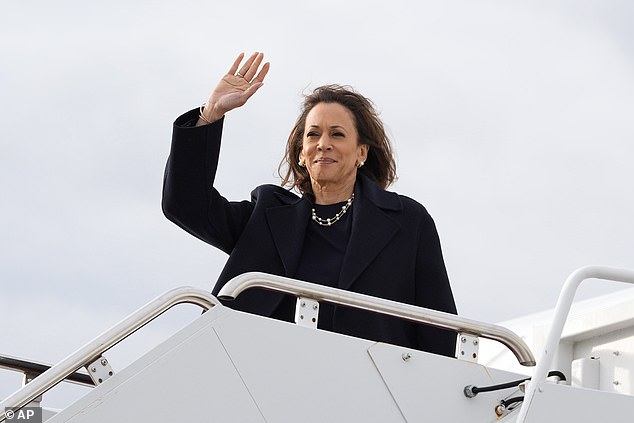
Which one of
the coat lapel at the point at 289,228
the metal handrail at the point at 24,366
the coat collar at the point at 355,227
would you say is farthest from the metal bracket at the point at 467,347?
the metal handrail at the point at 24,366

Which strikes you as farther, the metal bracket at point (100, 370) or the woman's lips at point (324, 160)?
the woman's lips at point (324, 160)

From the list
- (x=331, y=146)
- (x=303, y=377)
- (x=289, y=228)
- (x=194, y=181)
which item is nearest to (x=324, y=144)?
(x=331, y=146)

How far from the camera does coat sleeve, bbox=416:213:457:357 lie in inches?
210

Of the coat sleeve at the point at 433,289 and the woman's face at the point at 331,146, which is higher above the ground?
the woman's face at the point at 331,146

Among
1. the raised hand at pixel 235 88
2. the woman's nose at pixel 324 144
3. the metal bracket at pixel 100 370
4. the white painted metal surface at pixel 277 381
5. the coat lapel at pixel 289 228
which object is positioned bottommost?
the white painted metal surface at pixel 277 381

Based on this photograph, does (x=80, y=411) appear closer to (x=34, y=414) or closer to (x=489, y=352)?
(x=34, y=414)

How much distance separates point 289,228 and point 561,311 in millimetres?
1388

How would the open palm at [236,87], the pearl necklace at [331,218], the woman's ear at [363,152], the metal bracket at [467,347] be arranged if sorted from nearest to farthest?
the metal bracket at [467,347] < the open palm at [236,87] < the pearl necklace at [331,218] < the woman's ear at [363,152]

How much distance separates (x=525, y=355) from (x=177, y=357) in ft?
4.91

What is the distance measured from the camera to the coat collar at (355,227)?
5301mm

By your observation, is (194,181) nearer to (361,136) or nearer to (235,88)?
(235,88)

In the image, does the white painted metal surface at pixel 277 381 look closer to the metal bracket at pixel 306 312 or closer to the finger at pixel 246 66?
the metal bracket at pixel 306 312

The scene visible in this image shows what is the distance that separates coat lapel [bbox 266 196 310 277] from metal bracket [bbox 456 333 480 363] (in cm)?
84

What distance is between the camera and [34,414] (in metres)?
4.58
